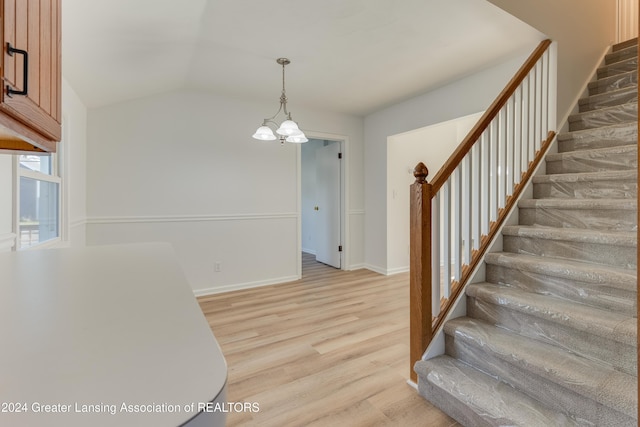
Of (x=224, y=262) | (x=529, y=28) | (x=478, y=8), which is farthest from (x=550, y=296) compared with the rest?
(x=224, y=262)

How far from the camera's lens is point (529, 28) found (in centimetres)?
238

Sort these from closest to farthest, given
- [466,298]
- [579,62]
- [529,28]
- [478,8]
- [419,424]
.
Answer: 1. [419,424]
2. [466,298]
3. [478,8]
4. [529,28]
5. [579,62]

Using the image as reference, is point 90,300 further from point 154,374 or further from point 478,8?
point 478,8

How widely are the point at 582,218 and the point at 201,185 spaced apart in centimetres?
348

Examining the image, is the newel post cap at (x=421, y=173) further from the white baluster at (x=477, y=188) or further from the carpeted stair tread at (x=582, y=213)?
the carpeted stair tread at (x=582, y=213)

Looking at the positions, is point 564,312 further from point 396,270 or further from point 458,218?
point 396,270

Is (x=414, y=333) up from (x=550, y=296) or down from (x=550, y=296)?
down

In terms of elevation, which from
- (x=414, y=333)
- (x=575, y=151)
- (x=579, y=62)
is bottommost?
(x=414, y=333)

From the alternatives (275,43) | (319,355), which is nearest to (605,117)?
(275,43)

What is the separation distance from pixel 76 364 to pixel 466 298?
6.47 feet

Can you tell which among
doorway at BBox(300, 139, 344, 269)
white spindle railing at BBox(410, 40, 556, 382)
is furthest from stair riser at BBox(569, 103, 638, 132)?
doorway at BBox(300, 139, 344, 269)

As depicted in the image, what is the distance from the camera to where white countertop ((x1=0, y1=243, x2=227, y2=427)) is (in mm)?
347

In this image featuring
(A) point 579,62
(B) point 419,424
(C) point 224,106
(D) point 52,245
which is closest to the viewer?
(B) point 419,424

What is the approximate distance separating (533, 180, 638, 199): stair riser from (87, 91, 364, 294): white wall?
2730 millimetres
